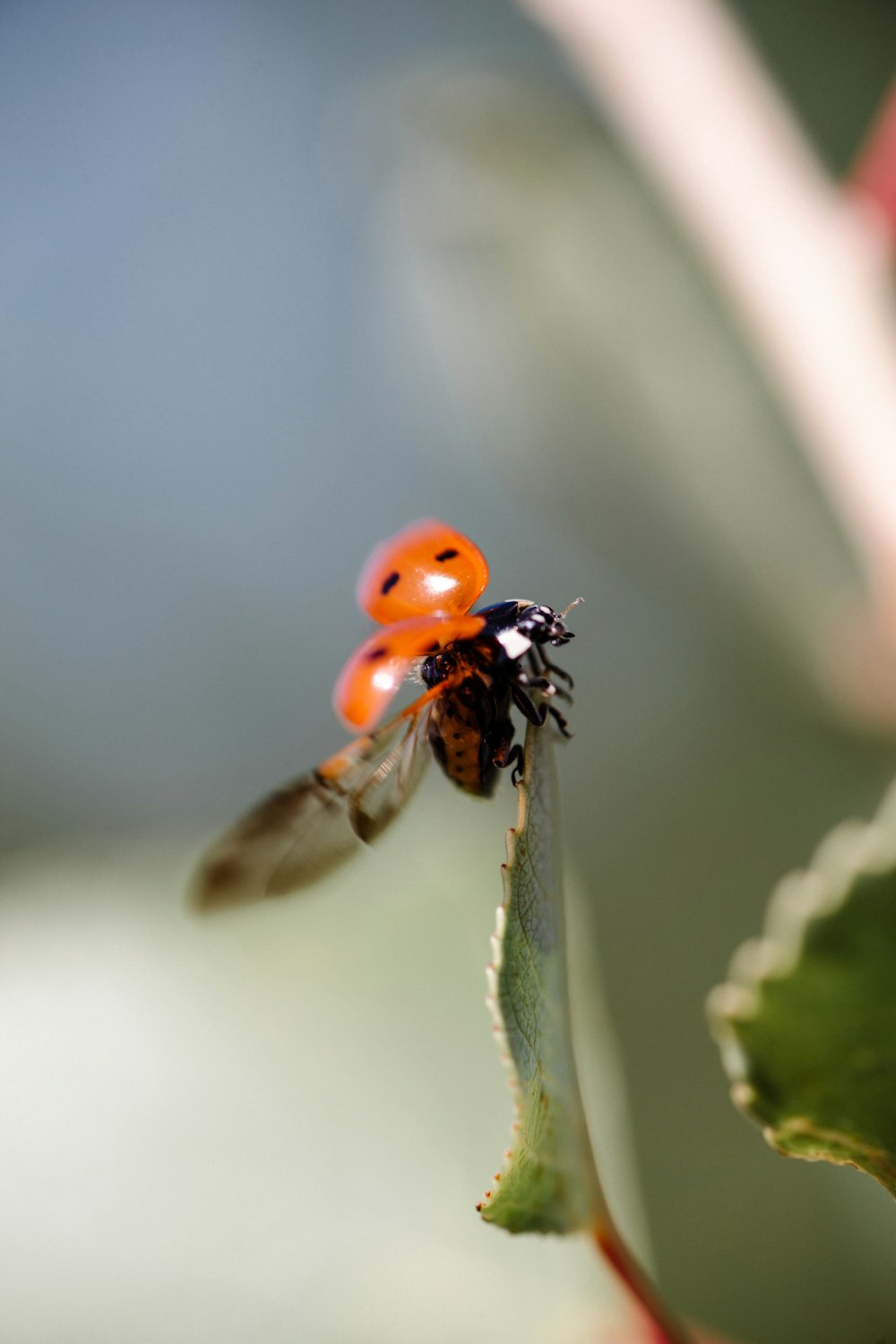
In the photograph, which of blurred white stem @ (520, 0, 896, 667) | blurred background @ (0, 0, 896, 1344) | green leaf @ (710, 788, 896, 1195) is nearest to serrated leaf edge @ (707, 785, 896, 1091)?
green leaf @ (710, 788, 896, 1195)

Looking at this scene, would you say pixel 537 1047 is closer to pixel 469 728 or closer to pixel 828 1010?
pixel 828 1010

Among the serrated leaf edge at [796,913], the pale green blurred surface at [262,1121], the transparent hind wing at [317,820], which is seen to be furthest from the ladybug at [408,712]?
the serrated leaf edge at [796,913]

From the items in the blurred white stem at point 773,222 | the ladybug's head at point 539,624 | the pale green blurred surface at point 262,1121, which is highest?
the blurred white stem at point 773,222

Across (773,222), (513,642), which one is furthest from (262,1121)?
(773,222)

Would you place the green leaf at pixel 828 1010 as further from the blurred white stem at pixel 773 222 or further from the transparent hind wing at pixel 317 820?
the blurred white stem at pixel 773 222

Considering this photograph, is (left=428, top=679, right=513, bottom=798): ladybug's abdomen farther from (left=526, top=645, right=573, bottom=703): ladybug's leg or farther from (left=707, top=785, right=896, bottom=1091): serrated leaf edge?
(left=707, top=785, right=896, bottom=1091): serrated leaf edge
